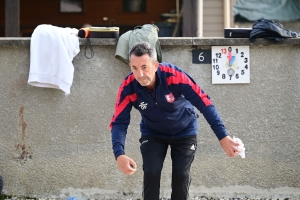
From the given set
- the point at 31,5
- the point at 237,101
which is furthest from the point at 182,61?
the point at 31,5

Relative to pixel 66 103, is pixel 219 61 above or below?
above

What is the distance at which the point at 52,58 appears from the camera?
671 cm

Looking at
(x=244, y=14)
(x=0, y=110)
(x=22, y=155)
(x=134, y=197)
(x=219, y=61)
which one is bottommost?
(x=134, y=197)

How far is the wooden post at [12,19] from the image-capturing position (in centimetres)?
944

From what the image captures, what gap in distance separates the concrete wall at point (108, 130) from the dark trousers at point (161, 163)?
187 cm

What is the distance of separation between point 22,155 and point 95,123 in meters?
0.96

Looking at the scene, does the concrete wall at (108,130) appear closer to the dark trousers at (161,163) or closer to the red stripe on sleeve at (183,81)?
the dark trousers at (161,163)

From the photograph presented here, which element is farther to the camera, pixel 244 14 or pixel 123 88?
pixel 244 14

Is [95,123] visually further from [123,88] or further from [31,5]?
[31,5]

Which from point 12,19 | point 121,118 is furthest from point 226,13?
point 121,118

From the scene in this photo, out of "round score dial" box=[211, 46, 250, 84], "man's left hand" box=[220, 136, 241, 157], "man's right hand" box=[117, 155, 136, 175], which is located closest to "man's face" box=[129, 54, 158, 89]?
"man's right hand" box=[117, 155, 136, 175]

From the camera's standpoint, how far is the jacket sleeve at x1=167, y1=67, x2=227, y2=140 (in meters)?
4.72

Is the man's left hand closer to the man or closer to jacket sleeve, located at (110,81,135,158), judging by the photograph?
the man

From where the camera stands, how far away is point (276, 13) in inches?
464
